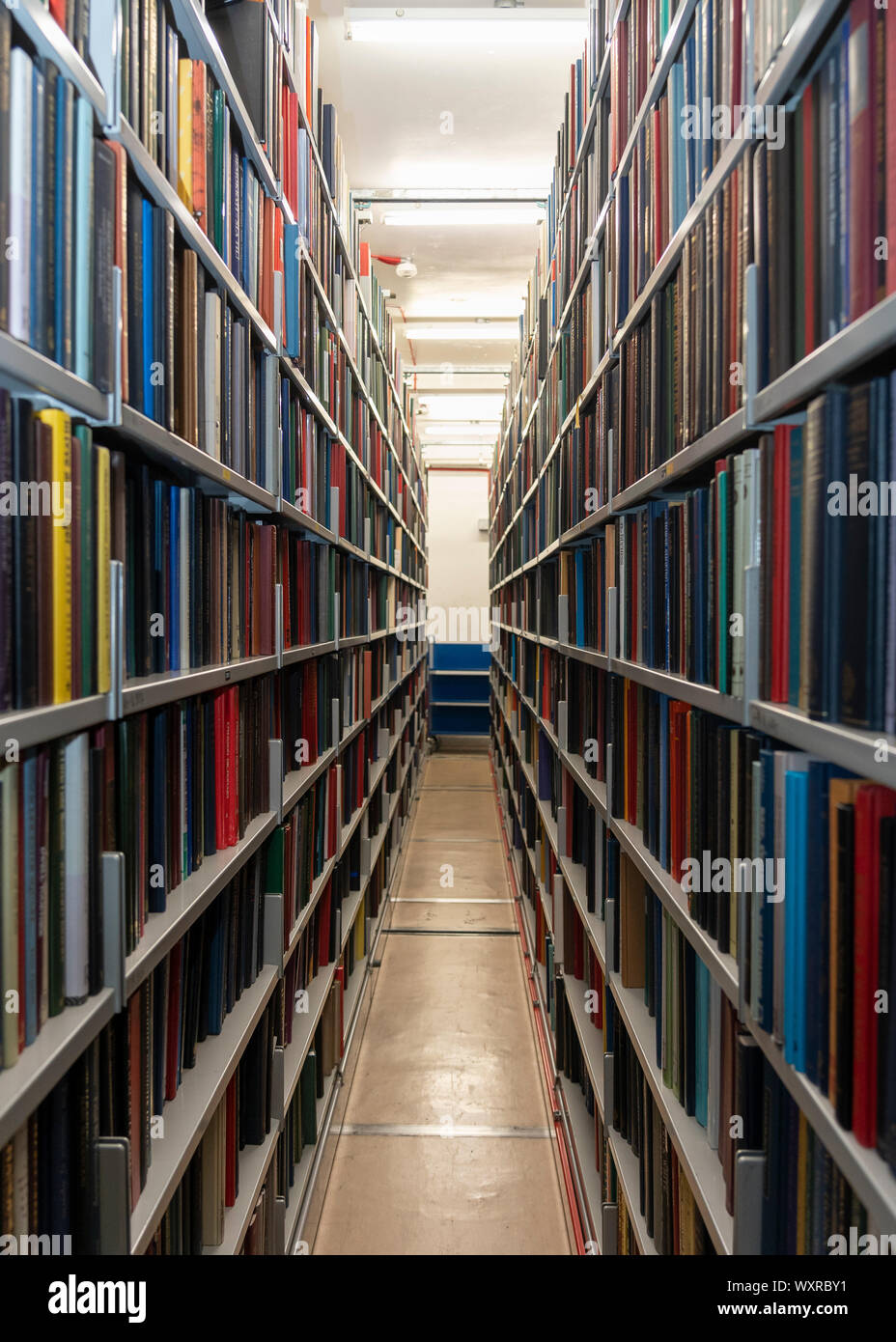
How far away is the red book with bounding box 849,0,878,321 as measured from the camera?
2.35 feet

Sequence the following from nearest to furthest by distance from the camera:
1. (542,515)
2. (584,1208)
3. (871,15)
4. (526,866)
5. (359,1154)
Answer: (871,15), (584,1208), (359,1154), (542,515), (526,866)

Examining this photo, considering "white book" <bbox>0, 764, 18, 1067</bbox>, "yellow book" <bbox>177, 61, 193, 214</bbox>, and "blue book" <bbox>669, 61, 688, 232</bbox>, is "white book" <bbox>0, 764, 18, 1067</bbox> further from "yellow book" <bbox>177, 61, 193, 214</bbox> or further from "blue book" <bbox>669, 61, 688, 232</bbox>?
"blue book" <bbox>669, 61, 688, 232</bbox>

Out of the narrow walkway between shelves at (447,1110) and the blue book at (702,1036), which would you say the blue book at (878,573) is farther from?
the narrow walkway between shelves at (447,1110)

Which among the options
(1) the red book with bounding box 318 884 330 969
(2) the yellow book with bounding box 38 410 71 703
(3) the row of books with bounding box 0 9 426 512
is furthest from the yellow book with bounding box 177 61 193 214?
(1) the red book with bounding box 318 884 330 969

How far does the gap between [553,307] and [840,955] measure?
2709 millimetres

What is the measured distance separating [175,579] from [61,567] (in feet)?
1.38

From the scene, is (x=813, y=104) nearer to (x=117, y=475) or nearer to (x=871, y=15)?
(x=871, y=15)

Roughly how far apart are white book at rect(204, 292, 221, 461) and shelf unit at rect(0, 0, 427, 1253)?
0.04 meters

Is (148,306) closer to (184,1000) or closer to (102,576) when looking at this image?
(102,576)

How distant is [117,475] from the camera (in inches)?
40.5

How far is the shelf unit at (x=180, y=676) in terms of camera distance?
2.60 ft

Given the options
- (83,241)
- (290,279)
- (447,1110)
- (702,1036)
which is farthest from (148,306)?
(447,1110)
